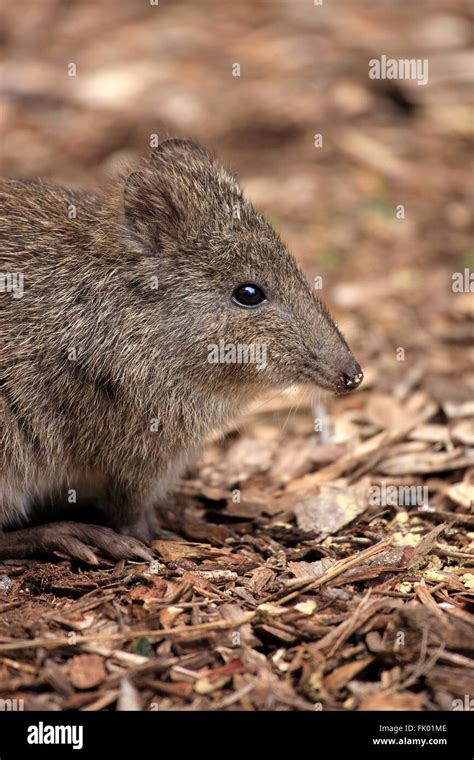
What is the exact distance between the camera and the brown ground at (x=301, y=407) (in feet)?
15.6

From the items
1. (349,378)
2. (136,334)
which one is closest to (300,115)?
(349,378)

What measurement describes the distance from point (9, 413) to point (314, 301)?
2.15 metres

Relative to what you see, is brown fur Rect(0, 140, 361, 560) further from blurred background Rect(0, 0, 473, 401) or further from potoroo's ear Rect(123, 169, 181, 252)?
blurred background Rect(0, 0, 473, 401)

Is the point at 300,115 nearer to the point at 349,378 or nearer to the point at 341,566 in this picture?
the point at 349,378

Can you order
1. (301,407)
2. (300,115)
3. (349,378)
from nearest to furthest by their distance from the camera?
(349,378) < (301,407) < (300,115)

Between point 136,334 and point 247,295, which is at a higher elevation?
point 247,295

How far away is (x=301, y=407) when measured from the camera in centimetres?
822

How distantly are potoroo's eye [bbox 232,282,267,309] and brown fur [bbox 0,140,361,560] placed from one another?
38mm

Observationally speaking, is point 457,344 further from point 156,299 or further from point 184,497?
point 156,299

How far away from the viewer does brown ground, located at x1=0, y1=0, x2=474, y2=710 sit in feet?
15.6

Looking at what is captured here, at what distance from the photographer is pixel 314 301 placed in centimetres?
627

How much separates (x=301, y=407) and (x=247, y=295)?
2356 millimetres

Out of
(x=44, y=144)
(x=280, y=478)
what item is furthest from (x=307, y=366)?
(x=44, y=144)

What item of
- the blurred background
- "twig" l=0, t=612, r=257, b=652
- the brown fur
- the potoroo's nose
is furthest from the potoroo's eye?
the blurred background
